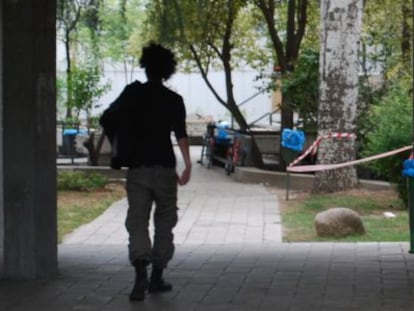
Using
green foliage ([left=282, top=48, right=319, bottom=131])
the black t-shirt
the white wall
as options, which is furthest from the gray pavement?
the white wall

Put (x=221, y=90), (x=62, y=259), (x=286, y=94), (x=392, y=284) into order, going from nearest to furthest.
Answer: (x=392, y=284), (x=62, y=259), (x=286, y=94), (x=221, y=90)

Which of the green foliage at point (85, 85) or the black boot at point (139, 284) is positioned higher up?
the green foliage at point (85, 85)

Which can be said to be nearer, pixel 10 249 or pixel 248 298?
pixel 248 298

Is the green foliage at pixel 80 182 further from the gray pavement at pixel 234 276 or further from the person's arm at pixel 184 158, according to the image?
the person's arm at pixel 184 158

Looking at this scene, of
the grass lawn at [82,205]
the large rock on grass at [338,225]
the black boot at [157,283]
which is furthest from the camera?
the grass lawn at [82,205]

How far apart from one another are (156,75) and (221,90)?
33.0 metres

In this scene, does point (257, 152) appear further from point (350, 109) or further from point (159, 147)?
point (159, 147)

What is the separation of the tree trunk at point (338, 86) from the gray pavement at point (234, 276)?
4.07m

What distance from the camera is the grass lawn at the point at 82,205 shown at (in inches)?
529

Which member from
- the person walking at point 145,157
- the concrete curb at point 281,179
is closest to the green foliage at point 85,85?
the concrete curb at point 281,179

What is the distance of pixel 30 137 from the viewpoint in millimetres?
7605

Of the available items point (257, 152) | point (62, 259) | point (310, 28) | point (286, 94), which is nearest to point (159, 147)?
point (62, 259)

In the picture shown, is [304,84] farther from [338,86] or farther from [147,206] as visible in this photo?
[147,206]

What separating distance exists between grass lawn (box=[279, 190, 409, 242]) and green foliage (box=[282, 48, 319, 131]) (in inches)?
134
